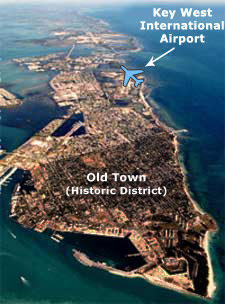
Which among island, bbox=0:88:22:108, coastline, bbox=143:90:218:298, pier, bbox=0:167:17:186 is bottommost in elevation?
coastline, bbox=143:90:218:298

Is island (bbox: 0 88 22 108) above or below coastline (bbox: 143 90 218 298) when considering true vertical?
above

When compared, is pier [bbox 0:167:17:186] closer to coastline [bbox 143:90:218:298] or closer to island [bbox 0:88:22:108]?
coastline [bbox 143:90:218:298]

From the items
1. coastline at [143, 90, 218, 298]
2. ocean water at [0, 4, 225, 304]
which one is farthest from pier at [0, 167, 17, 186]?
coastline at [143, 90, 218, 298]

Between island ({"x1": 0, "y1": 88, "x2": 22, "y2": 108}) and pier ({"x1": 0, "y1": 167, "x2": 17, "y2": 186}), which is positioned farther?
island ({"x1": 0, "y1": 88, "x2": 22, "y2": 108})

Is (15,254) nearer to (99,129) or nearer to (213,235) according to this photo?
(213,235)

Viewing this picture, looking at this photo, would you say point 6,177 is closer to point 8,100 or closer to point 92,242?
point 92,242

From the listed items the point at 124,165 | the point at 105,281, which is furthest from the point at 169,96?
the point at 105,281

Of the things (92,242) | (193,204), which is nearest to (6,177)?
(92,242)

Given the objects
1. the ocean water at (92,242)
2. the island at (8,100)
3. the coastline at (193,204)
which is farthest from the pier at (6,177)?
the island at (8,100)
